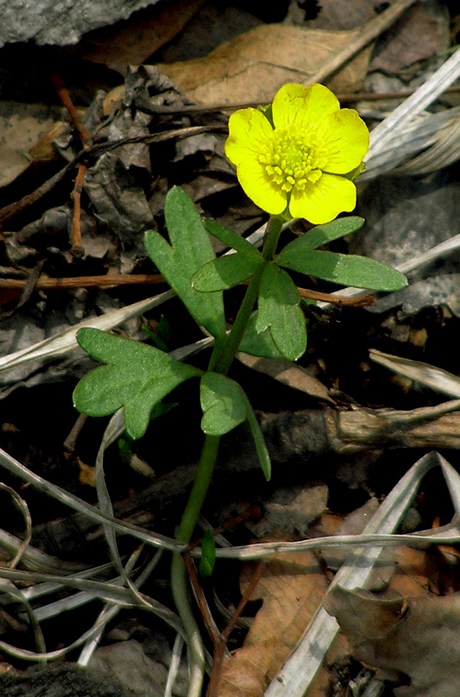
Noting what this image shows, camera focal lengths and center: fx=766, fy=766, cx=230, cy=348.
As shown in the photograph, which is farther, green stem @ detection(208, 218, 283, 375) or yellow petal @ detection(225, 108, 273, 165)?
green stem @ detection(208, 218, 283, 375)

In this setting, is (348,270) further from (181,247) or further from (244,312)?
(181,247)

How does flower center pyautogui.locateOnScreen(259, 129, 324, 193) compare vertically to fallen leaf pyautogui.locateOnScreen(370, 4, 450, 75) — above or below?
above

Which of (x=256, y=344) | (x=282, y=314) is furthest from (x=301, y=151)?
(x=256, y=344)

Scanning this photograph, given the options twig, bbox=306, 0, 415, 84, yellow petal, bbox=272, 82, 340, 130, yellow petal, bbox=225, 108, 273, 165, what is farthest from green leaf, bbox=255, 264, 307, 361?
twig, bbox=306, 0, 415, 84

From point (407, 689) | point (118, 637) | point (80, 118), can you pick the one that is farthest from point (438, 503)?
point (80, 118)

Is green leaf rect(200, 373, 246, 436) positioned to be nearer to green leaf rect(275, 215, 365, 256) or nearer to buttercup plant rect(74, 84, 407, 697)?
buttercup plant rect(74, 84, 407, 697)

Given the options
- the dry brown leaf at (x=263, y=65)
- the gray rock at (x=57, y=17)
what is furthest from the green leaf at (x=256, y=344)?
the gray rock at (x=57, y=17)
